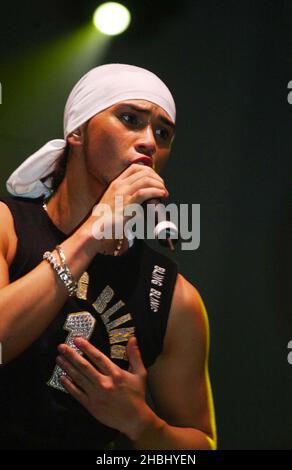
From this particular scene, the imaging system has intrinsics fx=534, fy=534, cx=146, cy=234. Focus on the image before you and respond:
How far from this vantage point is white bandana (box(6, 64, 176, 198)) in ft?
6.08

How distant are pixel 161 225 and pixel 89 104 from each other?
726mm

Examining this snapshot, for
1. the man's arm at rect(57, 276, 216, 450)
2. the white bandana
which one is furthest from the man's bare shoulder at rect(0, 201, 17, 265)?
the man's arm at rect(57, 276, 216, 450)

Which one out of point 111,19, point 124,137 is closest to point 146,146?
point 124,137

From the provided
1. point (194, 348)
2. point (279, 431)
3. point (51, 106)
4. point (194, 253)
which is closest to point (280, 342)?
point (279, 431)

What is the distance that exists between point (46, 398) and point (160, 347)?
407 mm

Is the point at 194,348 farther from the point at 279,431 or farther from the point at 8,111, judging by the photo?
the point at 8,111

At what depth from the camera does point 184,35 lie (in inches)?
115

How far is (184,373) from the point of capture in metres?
1.83

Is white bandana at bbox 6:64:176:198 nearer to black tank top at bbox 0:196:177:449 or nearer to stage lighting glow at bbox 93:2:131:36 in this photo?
black tank top at bbox 0:196:177:449

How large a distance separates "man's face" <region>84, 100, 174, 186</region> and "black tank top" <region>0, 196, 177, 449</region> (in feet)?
0.83

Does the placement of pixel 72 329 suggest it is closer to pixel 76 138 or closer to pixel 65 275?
pixel 65 275

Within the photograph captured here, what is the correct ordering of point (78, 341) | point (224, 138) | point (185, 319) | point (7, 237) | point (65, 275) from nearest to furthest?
point (65, 275) < point (78, 341) < point (7, 237) < point (185, 319) < point (224, 138)

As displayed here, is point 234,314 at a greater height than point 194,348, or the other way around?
point 234,314

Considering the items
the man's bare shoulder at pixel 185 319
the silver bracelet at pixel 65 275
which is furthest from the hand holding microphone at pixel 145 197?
the man's bare shoulder at pixel 185 319
